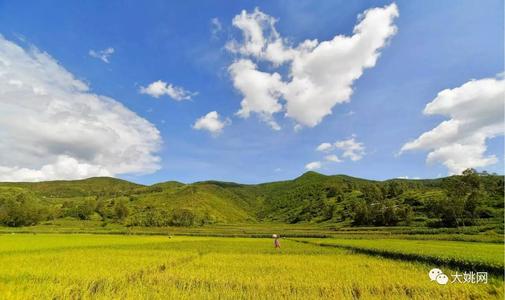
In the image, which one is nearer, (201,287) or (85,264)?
(201,287)

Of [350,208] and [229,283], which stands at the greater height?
[350,208]

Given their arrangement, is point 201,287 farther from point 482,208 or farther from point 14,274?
point 482,208

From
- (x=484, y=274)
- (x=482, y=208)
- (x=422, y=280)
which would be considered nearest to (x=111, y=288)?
(x=422, y=280)

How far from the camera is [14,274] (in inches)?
623

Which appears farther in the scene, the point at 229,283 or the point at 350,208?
the point at 350,208

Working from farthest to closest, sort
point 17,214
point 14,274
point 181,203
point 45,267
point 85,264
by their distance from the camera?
1. point 181,203
2. point 17,214
3. point 85,264
4. point 45,267
5. point 14,274

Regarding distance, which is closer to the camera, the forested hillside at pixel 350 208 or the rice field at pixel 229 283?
the rice field at pixel 229 283

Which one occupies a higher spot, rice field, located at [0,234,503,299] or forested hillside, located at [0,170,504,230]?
forested hillside, located at [0,170,504,230]

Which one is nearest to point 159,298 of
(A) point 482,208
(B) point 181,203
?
(A) point 482,208

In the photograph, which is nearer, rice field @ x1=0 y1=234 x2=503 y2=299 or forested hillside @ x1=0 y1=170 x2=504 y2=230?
rice field @ x1=0 y1=234 x2=503 y2=299

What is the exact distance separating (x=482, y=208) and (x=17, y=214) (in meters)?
151

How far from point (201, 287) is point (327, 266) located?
28.7 feet

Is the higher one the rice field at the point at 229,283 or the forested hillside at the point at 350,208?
the forested hillside at the point at 350,208

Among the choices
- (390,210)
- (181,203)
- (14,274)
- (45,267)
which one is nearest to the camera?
(14,274)
